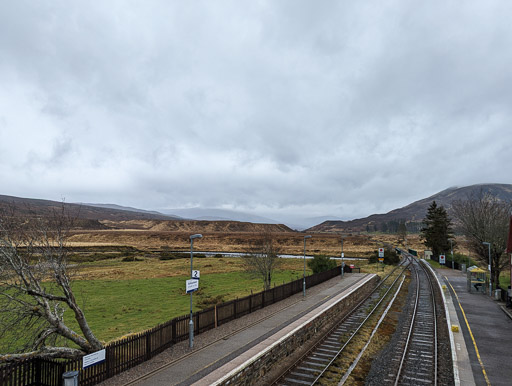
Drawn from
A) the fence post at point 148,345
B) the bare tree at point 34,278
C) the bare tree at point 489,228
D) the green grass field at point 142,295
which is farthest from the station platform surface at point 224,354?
the bare tree at point 489,228

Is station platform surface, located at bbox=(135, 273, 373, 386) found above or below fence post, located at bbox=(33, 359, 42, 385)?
below

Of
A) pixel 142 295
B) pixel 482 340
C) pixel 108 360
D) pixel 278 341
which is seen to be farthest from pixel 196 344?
pixel 142 295

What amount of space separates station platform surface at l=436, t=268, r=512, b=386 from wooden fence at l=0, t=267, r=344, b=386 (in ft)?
48.1

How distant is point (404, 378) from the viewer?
16.0 metres

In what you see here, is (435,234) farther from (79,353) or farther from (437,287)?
(79,353)

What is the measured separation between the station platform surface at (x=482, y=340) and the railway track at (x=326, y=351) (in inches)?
255

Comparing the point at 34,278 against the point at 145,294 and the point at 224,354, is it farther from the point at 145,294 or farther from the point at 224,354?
the point at 145,294

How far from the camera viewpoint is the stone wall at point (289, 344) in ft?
46.8

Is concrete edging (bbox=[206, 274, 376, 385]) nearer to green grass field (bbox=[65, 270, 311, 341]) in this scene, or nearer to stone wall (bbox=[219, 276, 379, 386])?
stone wall (bbox=[219, 276, 379, 386])

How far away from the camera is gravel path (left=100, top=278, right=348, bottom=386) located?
14.5m

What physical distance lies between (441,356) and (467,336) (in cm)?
495

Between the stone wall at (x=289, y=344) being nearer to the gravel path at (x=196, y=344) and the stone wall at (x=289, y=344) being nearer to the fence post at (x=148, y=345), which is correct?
the gravel path at (x=196, y=344)

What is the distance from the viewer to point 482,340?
2138cm

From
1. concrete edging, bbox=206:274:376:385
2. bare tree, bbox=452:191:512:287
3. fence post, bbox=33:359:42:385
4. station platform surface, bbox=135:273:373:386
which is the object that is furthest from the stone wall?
bare tree, bbox=452:191:512:287
